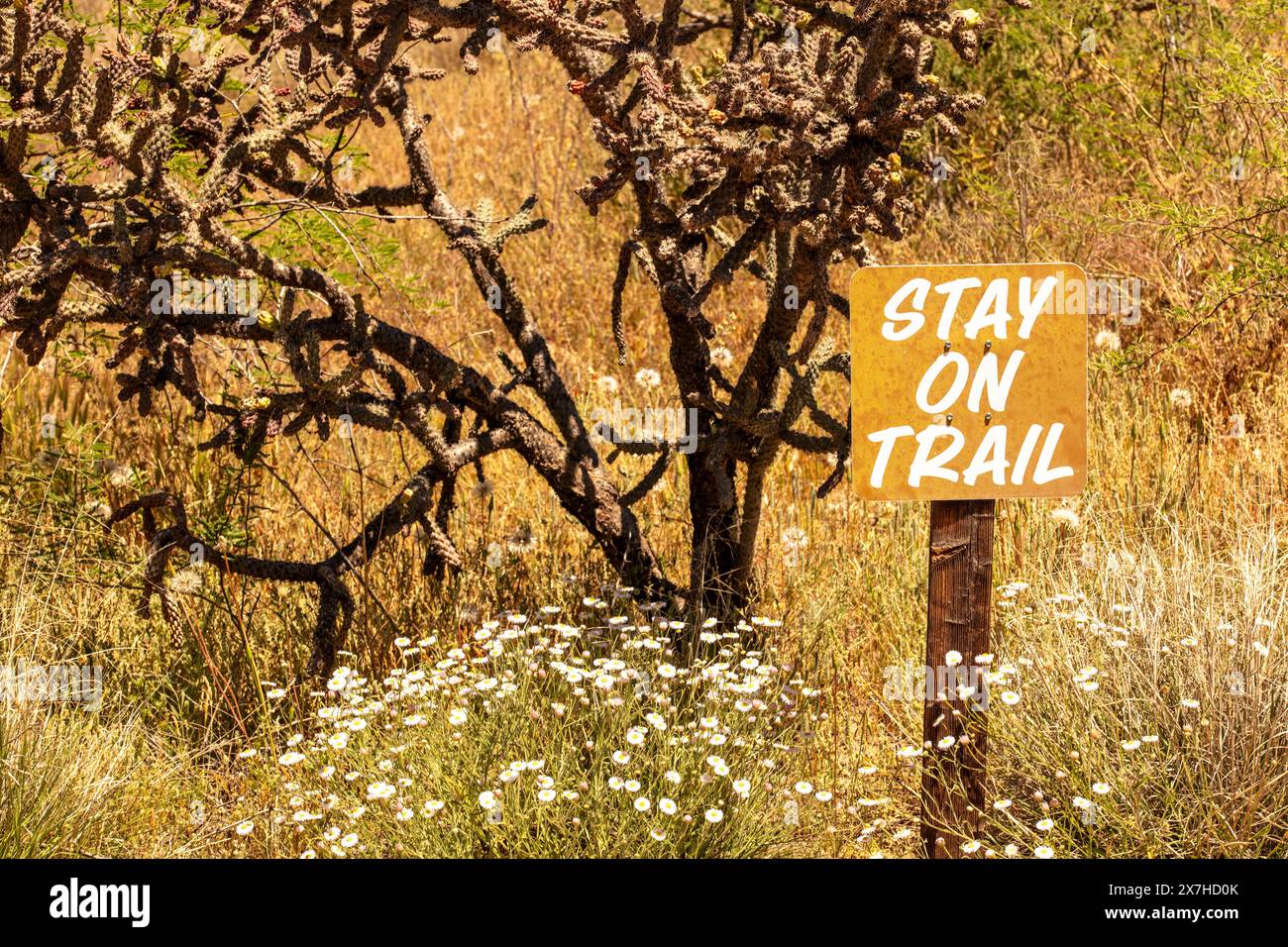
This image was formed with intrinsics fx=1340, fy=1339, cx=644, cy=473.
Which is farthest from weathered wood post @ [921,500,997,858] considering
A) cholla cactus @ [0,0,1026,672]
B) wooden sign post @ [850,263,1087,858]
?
cholla cactus @ [0,0,1026,672]

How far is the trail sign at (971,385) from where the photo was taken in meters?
2.70

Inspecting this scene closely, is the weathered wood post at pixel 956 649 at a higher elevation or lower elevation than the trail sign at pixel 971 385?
lower

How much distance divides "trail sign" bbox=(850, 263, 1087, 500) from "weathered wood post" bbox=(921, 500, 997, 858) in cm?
9

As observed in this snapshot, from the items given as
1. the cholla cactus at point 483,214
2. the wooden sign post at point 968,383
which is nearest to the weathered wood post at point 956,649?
the wooden sign post at point 968,383

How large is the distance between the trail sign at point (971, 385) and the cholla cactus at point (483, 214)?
0.23 metres

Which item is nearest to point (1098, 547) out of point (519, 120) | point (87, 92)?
point (87, 92)

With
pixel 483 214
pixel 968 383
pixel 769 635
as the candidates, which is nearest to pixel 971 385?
pixel 968 383

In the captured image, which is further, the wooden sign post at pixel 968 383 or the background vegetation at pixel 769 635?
the background vegetation at pixel 769 635

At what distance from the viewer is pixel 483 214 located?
12.1 ft

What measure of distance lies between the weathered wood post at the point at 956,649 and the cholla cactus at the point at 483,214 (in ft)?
2.10

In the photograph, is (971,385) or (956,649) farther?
(956,649)

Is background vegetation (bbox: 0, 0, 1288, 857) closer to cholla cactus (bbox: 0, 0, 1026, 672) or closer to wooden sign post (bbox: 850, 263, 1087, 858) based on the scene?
cholla cactus (bbox: 0, 0, 1026, 672)

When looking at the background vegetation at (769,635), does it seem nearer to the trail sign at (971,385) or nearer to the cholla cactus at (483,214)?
the cholla cactus at (483,214)

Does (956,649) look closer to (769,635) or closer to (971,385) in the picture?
(971,385)
